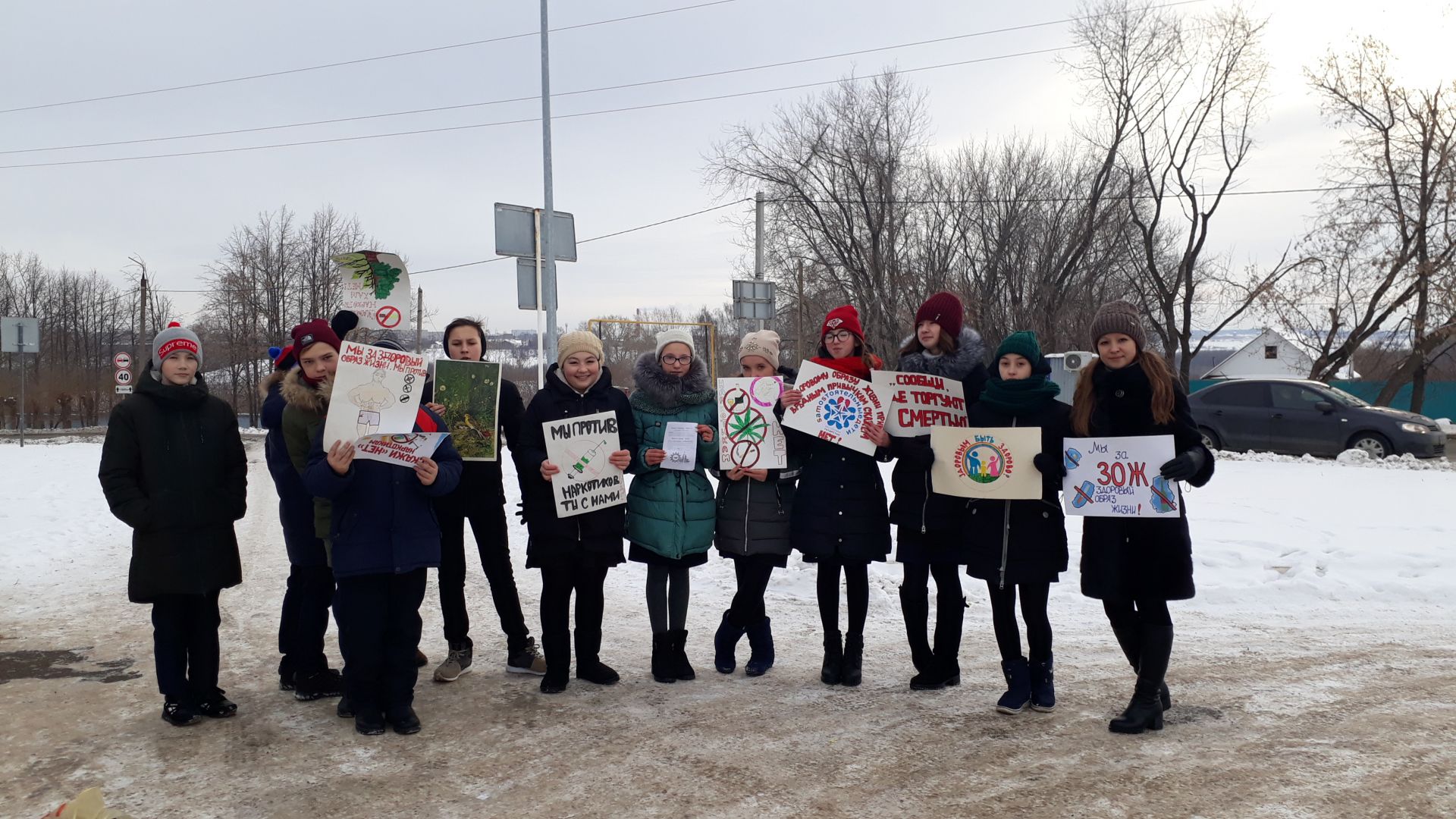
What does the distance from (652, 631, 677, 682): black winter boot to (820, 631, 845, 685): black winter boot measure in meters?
0.88

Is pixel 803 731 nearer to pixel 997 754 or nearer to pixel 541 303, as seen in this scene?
pixel 997 754

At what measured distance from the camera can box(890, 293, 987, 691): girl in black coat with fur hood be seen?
534cm

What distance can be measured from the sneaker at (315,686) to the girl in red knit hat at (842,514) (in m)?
2.70

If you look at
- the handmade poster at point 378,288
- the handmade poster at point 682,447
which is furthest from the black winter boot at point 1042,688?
the handmade poster at point 378,288

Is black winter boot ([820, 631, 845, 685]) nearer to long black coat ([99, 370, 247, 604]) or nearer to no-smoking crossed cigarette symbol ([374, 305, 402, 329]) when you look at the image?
long black coat ([99, 370, 247, 604])

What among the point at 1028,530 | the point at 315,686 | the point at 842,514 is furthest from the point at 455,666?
the point at 1028,530

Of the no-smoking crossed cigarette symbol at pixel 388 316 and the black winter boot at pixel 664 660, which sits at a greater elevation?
the no-smoking crossed cigarette symbol at pixel 388 316

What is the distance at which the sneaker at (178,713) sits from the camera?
4906mm

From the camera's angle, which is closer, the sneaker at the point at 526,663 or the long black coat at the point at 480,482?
the long black coat at the point at 480,482

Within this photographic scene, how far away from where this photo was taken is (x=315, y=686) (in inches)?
211

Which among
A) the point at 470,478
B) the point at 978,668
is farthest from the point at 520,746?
the point at 978,668

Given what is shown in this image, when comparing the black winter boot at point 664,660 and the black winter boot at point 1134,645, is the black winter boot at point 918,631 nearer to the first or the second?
the black winter boot at point 1134,645

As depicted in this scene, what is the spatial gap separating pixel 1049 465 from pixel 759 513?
1642mm

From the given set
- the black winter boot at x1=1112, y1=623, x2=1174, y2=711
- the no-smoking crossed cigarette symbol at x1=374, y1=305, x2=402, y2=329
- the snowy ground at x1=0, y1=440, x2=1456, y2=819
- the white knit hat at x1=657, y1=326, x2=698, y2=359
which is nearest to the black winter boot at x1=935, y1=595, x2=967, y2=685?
the snowy ground at x1=0, y1=440, x2=1456, y2=819
